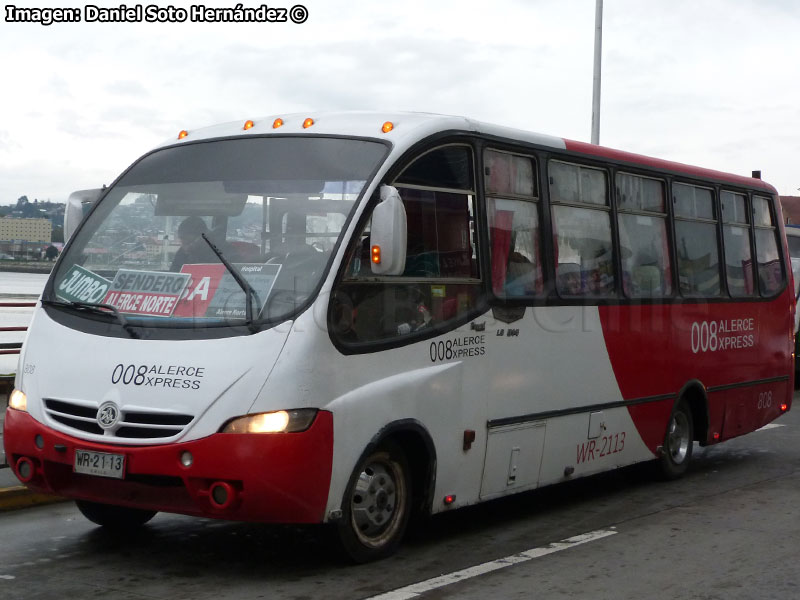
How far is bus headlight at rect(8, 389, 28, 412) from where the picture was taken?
273 inches

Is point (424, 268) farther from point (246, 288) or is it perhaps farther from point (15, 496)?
point (15, 496)

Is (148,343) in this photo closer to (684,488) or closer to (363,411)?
(363,411)

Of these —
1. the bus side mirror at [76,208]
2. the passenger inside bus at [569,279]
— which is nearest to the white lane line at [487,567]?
the passenger inside bus at [569,279]

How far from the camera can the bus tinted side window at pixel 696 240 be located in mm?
10852

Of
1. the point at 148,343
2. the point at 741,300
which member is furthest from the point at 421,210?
the point at 741,300

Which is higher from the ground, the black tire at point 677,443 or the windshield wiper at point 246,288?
the windshield wiper at point 246,288

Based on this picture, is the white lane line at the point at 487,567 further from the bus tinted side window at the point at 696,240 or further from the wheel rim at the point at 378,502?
the bus tinted side window at the point at 696,240

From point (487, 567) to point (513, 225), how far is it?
257 cm

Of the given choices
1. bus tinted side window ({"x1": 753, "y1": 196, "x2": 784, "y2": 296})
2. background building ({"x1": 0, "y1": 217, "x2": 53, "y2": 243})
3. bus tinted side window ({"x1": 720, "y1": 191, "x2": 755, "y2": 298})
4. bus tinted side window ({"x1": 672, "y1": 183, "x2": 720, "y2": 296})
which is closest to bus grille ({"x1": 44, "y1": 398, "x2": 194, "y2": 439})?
background building ({"x1": 0, "y1": 217, "x2": 53, "y2": 243})

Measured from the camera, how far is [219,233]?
7.06 m

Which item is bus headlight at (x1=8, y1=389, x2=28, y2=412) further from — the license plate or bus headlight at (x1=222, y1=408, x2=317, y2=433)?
bus headlight at (x1=222, y1=408, x2=317, y2=433)

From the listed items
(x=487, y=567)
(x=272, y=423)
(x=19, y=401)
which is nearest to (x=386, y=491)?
(x=487, y=567)

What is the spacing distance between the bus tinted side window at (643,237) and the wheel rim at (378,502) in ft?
11.4

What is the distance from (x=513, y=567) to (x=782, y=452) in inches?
268
